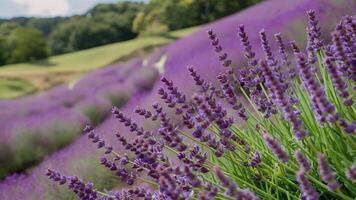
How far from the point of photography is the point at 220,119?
1725 millimetres

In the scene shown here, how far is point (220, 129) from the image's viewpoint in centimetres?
193

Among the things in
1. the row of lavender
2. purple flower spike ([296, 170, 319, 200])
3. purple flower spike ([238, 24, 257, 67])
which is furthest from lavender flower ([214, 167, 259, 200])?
the row of lavender

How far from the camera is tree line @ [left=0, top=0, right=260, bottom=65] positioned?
1406 inches

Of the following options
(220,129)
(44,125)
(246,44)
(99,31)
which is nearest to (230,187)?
(220,129)

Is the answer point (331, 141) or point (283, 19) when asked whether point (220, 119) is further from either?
point (283, 19)

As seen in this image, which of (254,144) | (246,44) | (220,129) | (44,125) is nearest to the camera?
(220,129)

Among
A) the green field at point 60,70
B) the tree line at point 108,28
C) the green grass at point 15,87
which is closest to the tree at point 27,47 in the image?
the tree line at point 108,28

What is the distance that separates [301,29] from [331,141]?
4.28 m

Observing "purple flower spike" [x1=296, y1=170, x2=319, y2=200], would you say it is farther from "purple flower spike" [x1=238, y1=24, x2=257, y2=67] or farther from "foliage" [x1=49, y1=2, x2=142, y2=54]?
"foliage" [x1=49, y1=2, x2=142, y2=54]

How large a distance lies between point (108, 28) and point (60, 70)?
24087mm

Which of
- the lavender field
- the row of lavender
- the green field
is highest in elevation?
the lavender field

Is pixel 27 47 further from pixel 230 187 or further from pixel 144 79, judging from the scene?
pixel 230 187

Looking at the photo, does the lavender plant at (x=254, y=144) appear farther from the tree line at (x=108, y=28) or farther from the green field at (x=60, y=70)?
the tree line at (x=108, y=28)

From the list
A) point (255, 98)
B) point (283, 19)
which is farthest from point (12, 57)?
point (255, 98)
